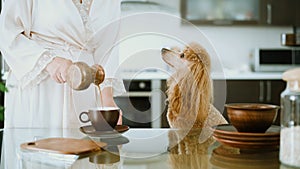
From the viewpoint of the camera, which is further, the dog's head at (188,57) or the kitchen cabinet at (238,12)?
the kitchen cabinet at (238,12)

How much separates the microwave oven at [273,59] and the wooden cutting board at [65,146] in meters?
2.95

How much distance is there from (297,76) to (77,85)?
605mm

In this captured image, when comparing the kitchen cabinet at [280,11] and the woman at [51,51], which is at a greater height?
the kitchen cabinet at [280,11]

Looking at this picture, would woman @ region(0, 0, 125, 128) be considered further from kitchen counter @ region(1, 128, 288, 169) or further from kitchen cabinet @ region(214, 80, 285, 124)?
kitchen cabinet @ region(214, 80, 285, 124)

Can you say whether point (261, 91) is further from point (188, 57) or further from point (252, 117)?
point (252, 117)

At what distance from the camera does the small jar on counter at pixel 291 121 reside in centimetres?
101

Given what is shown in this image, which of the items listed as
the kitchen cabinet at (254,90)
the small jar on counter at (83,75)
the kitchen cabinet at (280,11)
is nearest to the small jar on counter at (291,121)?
the small jar on counter at (83,75)

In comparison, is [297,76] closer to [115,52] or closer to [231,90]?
[115,52]

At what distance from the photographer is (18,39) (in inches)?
64.8

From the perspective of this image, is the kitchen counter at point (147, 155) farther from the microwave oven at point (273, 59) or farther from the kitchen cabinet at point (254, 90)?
the microwave oven at point (273, 59)

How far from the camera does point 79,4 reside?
176 centimetres

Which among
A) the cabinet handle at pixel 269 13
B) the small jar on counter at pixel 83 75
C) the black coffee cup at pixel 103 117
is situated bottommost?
the black coffee cup at pixel 103 117

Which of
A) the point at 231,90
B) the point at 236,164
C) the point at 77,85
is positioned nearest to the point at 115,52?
the point at 77,85

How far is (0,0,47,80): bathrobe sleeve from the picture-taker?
1.63 metres
